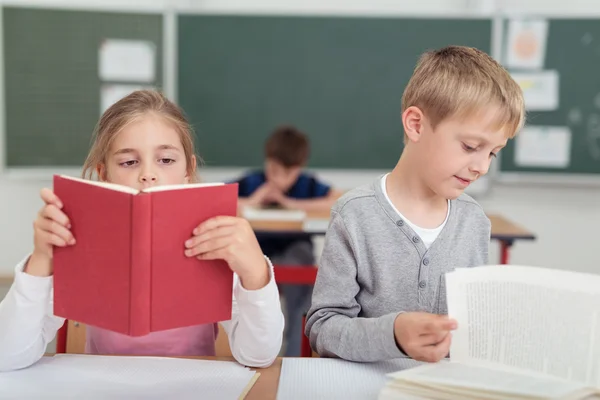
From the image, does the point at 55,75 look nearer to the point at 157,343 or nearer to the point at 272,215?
the point at 272,215

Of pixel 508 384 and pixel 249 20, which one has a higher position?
pixel 249 20

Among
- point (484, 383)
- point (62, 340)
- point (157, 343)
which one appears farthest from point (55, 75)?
point (484, 383)

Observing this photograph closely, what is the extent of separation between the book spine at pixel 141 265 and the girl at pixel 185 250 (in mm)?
66

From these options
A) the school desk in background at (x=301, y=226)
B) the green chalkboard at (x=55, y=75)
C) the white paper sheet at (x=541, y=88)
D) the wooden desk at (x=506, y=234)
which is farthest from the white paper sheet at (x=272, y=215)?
the white paper sheet at (x=541, y=88)

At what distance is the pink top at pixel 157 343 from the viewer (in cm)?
132

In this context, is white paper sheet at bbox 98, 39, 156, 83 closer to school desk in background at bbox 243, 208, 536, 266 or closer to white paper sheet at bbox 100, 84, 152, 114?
white paper sheet at bbox 100, 84, 152, 114

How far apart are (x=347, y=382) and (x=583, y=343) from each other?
1.14ft

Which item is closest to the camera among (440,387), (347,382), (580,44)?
(440,387)

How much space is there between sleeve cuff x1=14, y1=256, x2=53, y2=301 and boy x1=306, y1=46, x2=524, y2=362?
1.54 feet

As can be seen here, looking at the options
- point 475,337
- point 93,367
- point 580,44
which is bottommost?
point 93,367

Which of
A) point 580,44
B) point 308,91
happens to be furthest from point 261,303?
point 580,44

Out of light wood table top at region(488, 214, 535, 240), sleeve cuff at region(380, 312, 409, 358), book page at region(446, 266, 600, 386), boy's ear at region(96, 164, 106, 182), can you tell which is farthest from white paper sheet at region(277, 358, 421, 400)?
light wood table top at region(488, 214, 535, 240)

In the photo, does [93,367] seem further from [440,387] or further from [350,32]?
[350,32]

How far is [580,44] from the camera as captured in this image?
3840mm
